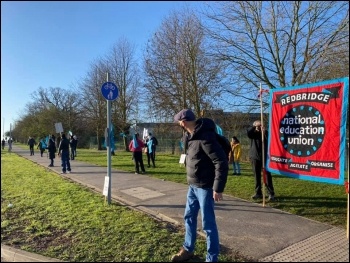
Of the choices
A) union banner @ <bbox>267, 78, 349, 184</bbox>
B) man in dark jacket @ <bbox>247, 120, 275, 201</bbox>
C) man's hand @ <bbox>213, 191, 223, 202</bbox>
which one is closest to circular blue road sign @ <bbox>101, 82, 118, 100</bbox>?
man in dark jacket @ <bbox>247, 120, 275, 201</bbox>

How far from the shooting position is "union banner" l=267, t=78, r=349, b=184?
17.9ft

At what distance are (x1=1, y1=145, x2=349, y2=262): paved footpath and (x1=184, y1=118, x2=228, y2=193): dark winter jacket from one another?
1199mm

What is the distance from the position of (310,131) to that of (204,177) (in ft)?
9.35

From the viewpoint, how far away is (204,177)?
4.17m

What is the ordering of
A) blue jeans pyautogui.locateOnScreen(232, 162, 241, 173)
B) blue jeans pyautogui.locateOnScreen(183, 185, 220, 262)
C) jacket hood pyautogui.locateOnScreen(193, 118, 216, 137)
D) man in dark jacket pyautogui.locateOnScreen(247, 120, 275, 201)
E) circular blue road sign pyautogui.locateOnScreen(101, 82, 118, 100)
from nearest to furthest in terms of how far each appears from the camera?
blue jeans pyautogui.locateOnScreen(183, 185, 220, 262), jacket hood pyautogui.locateOnScreen(193, 118, 216, 137), circular blue road sign pyautogui.locateOnScreen(101, 82, 118, 100), man in dark jacket pyautogui.locateOnScreen(247, 120, 275, 201), blue jeans pyautogui.locateOnScreen(232, 162, 241, 173)

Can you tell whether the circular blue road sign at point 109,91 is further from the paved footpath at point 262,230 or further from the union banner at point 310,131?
the union banner at point 310,131

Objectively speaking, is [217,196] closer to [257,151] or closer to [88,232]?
[88,232]

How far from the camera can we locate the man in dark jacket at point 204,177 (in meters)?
4.04

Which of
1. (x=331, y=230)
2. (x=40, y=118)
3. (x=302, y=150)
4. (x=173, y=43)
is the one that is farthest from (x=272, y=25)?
(x=40, y=118)

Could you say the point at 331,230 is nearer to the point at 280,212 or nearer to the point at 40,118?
the point at 280,212

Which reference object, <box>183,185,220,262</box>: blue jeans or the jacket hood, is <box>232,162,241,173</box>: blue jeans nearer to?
<box>183,185,220,262</box>: blue jeans

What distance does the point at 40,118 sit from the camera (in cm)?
4869

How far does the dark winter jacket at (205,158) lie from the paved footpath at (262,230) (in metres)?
1.20

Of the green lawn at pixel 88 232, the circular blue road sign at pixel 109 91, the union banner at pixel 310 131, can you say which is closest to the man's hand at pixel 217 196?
the green lawn at pixel 88 232
